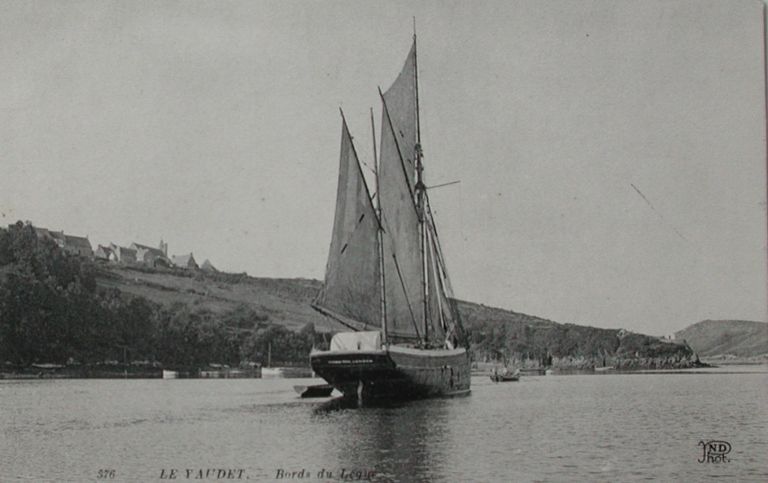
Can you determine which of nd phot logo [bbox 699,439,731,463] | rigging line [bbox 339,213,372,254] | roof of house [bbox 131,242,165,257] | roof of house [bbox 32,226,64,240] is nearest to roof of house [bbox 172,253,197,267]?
roof of house [bbox 131,242,165,257]

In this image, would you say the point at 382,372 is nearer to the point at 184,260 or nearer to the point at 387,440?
the point at 184,260

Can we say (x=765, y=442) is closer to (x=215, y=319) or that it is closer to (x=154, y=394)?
(x=154, y=394)

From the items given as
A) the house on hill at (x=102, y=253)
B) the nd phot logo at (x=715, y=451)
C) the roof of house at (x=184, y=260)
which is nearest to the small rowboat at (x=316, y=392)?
the roof of house at (x=184, y=260)

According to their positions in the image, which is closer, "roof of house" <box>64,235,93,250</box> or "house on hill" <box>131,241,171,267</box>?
"roof of house" <box>64,235,93,250</box>

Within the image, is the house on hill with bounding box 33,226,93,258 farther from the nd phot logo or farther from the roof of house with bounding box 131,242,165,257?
the nd phot logo

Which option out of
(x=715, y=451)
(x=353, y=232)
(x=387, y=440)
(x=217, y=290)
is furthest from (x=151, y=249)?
(x=715, y=451)

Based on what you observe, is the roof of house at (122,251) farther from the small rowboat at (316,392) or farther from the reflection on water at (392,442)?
the small rowboat at (316,392)
